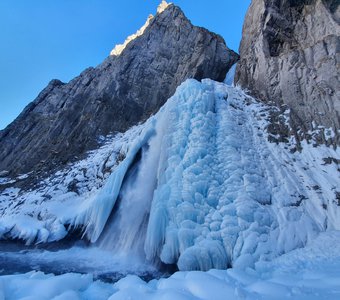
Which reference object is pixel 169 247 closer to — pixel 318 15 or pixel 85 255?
pixel 85 255

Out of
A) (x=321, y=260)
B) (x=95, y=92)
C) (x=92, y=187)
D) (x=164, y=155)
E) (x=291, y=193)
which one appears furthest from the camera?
(x=95, y=92)

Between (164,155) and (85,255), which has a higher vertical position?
(164,155)

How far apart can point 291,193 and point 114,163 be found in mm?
7923

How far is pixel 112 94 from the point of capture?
22203 mm

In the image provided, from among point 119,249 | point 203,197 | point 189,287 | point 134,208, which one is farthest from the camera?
point 134,208

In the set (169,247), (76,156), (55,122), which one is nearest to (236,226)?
(169,247)

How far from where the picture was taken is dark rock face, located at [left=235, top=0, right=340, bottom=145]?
33.9 feet

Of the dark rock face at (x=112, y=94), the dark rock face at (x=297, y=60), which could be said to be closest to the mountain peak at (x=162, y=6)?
the dark rock face at (x=112, y=94)

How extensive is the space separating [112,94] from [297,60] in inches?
557

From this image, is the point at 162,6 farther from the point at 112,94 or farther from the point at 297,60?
the point at 297,60

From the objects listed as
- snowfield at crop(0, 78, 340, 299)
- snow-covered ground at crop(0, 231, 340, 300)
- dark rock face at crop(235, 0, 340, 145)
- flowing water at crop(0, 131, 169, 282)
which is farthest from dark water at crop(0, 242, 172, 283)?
dark rock face at crop(235, 0, 340, 145)

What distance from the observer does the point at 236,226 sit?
22.4 ft

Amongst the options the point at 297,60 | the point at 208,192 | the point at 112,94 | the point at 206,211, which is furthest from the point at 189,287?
the point at 112,94

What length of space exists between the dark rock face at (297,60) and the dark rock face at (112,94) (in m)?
4.84
